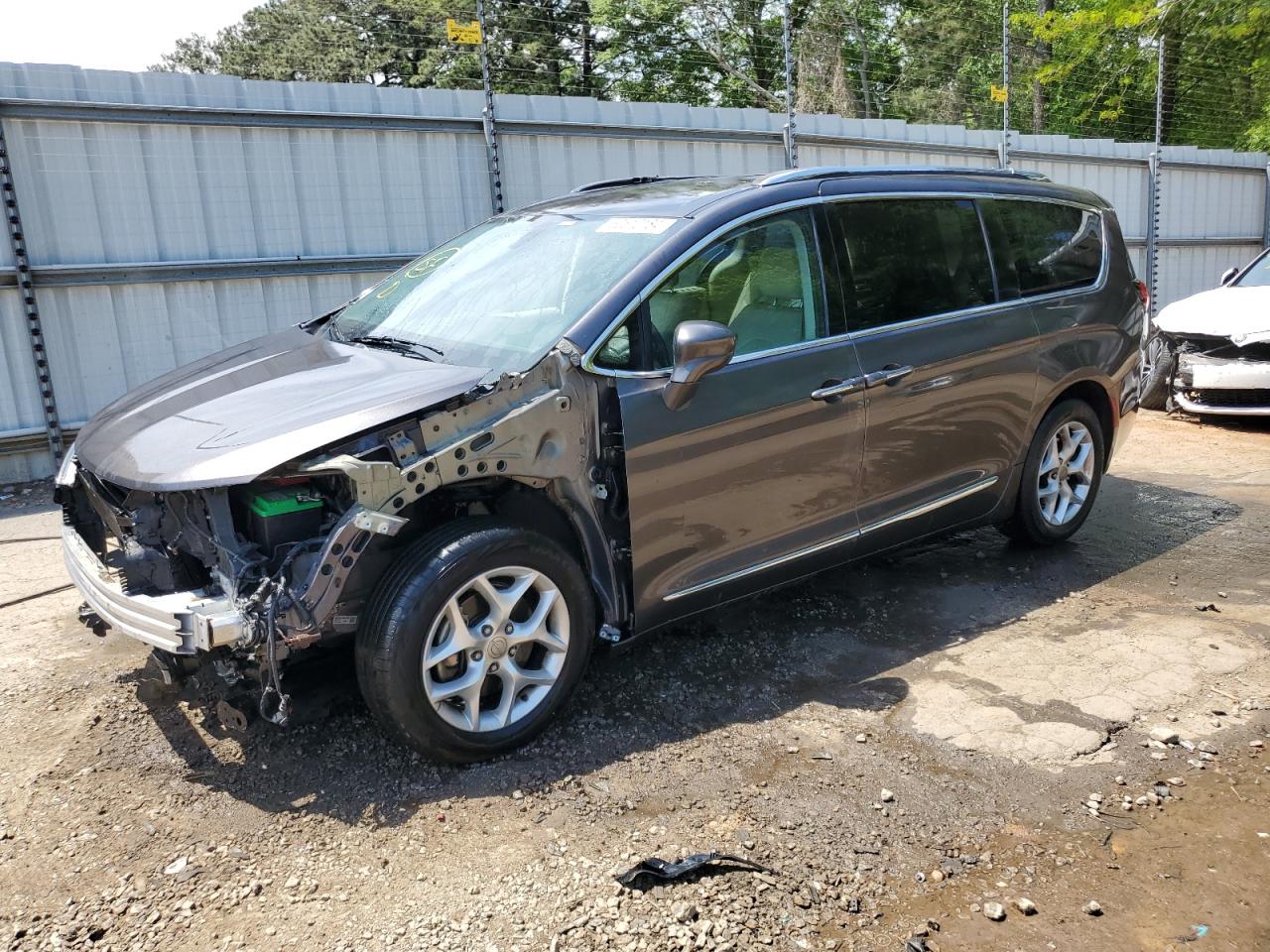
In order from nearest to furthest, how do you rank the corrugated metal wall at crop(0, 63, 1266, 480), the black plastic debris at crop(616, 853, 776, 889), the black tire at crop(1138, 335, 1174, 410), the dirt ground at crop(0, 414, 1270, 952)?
the dirt ground at crop(0, 414, 1270, 952) → the black plastic debris at crop(616, 853, 776, 889) → the corrugated metal wall at crop(0, 63, 1266, 480) → the black tire at crop(1138, 335, 1174, 410)

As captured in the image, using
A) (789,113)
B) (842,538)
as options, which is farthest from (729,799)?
(789,113)

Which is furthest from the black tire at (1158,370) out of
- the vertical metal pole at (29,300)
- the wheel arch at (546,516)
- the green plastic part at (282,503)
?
the vertical metal pole at (29,300)

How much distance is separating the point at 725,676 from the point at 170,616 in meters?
1.99

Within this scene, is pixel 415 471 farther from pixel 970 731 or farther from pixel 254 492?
pixel 970 731

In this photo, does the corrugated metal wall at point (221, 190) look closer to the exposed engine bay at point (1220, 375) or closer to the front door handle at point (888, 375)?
the exposed engine bay at point (1220, 375)

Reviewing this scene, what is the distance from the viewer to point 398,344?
12.4ft

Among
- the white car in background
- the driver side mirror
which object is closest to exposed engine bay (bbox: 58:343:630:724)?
the driver side mirror

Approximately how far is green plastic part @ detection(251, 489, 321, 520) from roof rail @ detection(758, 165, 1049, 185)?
2.15 m

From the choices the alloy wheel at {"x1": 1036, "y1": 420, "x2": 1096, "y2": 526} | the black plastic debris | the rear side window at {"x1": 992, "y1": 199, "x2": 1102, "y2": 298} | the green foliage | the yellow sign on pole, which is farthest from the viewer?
the green foliage

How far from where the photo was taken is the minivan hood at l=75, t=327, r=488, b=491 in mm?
2914

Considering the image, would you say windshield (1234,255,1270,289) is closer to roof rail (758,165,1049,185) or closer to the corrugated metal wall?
the corrugated metal wall

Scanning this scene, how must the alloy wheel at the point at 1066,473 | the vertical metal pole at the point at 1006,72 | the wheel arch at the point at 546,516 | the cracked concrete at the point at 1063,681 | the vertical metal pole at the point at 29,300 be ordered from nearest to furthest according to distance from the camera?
the wheel arch at the point at 546,516, the cracked concrete at the point at 1063,681, the alloy wheel at the point at 1066,473, the vertical metal pole at the point at 29,300, the vertical metal pole at the point at 1006,72

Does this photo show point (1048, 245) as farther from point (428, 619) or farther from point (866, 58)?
point (866, 58)

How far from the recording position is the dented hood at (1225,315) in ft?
27.0
